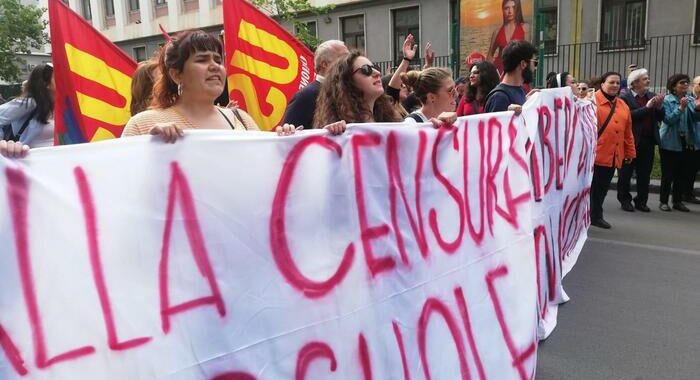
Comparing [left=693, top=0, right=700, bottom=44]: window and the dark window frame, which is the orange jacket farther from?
the dark window frame

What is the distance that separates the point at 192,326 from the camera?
1.69 metres

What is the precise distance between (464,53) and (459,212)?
1196 centimetres

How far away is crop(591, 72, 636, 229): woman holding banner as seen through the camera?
6.04 m

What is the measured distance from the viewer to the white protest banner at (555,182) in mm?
3277

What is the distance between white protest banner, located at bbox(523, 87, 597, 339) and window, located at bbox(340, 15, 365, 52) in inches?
655

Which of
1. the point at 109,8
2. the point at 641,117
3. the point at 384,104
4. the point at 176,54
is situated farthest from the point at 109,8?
the point at 176,54

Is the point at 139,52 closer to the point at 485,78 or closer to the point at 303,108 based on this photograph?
the point at 485,78

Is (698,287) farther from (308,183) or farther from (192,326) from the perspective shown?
(192,326)

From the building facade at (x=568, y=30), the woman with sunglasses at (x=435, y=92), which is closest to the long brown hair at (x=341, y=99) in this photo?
the woman with sunglasses at (x=435, y=92)

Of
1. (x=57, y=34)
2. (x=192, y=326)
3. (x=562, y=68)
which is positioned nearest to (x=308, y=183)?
(x=192, y=326)

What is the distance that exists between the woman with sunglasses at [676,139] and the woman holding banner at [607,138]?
121 centimetres

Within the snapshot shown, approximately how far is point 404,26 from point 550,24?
16.7 feet

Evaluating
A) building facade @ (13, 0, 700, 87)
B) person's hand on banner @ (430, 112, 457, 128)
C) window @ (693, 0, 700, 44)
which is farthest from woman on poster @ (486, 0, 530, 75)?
person's hand on banner @ (430, 112, 457, 128)

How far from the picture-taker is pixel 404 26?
759 inches
